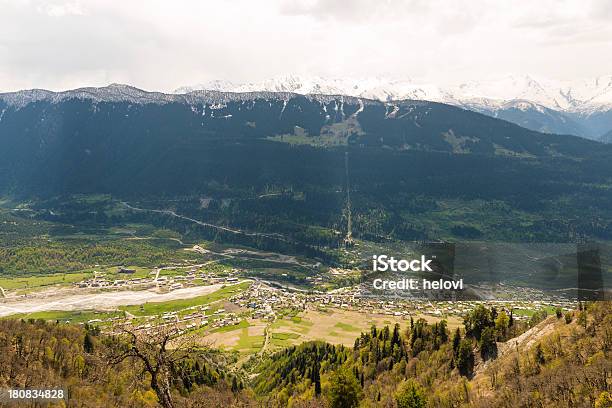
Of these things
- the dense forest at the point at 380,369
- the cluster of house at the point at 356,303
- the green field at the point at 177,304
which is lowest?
the green field at the point at 177,304

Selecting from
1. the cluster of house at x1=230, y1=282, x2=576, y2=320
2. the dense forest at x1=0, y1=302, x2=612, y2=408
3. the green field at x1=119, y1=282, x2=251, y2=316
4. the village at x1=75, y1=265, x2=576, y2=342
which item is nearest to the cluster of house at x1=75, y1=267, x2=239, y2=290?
the village at x1=75, y1=265, x2=576, y2=342

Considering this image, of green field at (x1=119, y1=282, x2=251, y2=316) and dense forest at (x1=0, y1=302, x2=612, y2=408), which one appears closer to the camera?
dense forest at (x1=0, y1=302, x2=612, y2=408)

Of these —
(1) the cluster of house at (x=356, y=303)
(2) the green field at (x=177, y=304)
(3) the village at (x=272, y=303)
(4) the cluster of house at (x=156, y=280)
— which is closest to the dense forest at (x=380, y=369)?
(3) the village at (x=272, y=303)

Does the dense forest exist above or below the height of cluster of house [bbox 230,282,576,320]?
above

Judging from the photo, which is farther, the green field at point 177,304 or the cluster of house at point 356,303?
the green field at point 177,304

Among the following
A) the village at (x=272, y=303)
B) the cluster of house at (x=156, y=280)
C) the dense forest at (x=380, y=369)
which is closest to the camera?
the dense forest at (x=380, y=369)

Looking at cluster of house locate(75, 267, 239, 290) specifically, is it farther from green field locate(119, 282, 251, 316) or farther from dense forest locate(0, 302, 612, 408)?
dense forest locate(0, 302, 612, 408)

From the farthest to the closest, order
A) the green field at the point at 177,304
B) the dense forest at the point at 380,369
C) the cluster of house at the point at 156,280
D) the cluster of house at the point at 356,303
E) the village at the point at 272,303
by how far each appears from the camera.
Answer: the cluster of house at the point at 156,280 → the green field at the point at 177,304 → the cluster of house at the point at 356,303 → the village at the point at 272,303 → the dense forest at the point at 380,369

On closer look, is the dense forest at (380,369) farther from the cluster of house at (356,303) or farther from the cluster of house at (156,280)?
the cluster of house at (156,280)
